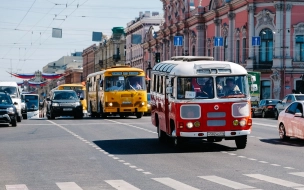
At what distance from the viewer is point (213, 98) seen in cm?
2092

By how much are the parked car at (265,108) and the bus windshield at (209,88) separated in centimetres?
3225

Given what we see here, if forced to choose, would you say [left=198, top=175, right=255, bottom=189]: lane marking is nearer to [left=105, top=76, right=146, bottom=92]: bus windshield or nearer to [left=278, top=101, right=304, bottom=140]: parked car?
[left=278, top=101, right=304, bottom=140]: parked car

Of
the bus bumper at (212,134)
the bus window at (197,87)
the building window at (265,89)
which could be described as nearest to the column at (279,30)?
Result: the building window at (265,89)

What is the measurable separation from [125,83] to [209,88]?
23146 millimetres

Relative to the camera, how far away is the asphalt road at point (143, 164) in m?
13.9

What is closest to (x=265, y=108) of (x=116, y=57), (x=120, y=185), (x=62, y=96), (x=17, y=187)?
(x=62, y=96)

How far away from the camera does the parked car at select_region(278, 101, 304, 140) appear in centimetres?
2420

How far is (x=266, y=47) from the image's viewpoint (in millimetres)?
71188

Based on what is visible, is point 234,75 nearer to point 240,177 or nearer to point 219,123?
point 219,123

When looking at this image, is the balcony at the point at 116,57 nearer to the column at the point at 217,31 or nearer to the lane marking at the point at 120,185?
the column at the point at 217,31

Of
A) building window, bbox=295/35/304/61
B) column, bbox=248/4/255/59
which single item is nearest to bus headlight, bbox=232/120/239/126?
building window, bbox=295/35/304/61

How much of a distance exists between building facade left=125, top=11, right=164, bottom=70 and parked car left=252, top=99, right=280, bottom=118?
6089 centimetres

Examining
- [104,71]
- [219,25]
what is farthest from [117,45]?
[104,71]

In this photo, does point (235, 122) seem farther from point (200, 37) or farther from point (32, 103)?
point (32, 103)
